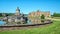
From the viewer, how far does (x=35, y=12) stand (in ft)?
311

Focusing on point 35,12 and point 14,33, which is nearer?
point 14,33

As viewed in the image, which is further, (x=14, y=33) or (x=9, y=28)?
(x=9, y=28)

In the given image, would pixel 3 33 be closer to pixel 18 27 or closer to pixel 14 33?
pixel 14 33

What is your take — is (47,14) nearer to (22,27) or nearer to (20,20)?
(20,20)

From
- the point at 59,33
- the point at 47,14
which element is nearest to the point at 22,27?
the point at 59,33

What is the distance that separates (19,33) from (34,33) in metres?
1.26

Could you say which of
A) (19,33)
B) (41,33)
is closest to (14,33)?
(19,33)

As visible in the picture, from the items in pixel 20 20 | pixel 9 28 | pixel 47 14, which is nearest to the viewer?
pixel 9 28

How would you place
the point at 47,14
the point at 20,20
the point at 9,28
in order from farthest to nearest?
1. the point at 47,14
2. the point at 20,20
3. the point at 9,28

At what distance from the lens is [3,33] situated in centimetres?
1194

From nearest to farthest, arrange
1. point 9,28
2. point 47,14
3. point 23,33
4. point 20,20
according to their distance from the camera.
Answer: point 23,33 → point 9,28 → point 20,20 → point 47,14

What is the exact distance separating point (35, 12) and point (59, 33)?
8319 cm

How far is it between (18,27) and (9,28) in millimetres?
999

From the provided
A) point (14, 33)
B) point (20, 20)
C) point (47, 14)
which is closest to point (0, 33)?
point (14, 33)
